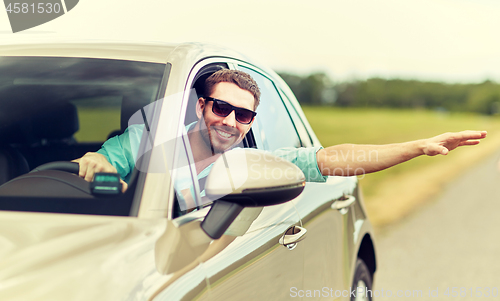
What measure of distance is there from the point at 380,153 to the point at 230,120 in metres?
0.61

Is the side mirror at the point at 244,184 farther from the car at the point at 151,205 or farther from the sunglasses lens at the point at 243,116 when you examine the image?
the sunglasses lens at the point at 243,116

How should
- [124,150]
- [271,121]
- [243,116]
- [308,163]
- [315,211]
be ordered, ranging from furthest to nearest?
[271,121] < [315,211] < [308,163] < [243,116] < [124,150]

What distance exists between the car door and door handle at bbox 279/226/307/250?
0.30 feet

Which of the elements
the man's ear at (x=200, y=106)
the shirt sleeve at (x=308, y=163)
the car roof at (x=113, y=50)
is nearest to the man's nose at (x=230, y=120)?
the man's ear at (x=200, y=106)

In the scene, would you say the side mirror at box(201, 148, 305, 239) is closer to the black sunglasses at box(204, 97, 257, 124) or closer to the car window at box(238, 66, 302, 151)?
the black sunglasses at box(204, 97, 257, 124)

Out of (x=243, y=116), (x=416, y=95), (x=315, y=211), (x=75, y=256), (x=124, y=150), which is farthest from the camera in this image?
(x=416, y=95)

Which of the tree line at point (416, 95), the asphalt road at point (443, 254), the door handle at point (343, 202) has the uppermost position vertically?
the door handle at point (343, 202)

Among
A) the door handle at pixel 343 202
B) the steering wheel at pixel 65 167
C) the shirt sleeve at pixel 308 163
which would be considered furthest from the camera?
the door handle at pixel 343 202

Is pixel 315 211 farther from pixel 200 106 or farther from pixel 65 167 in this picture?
pixel 65 167

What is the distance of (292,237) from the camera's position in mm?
2242

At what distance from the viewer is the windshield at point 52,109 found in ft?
5.44

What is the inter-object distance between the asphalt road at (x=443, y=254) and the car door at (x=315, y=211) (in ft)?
6.50

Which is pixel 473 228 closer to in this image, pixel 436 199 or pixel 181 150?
pixel 436 199

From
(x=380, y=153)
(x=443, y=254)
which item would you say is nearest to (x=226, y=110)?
(x=380, y=153)
